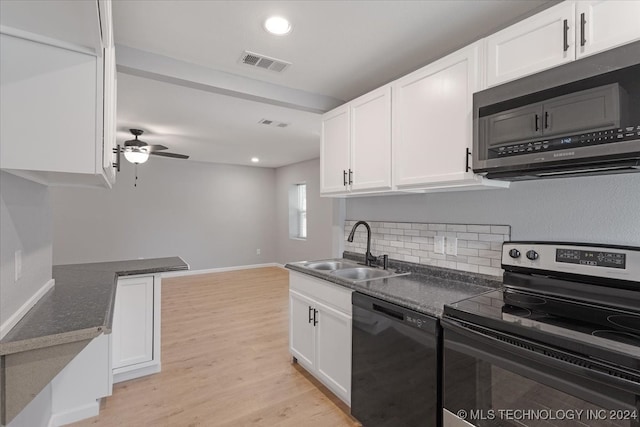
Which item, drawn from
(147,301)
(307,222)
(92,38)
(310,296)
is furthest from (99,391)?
(307,222)

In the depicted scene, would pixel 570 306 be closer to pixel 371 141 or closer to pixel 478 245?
pixel 478 245

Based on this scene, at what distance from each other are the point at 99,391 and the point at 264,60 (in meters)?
2.58

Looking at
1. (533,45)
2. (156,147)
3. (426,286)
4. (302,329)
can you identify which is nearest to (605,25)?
(533,45)

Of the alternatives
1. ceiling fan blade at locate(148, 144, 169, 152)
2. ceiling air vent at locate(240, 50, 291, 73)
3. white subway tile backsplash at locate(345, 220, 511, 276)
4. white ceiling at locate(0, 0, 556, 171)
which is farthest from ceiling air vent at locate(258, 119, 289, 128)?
white subway tile backsplash at locate(345, 220, 511, 276)

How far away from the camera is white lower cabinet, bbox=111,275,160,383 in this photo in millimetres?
2459

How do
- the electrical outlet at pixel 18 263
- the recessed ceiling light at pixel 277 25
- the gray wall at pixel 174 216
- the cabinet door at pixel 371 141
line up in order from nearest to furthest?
1. the electrical outlet at pixel 18 263
2. the recessed ceiling light at pixel 277 25
3. the cabinet door at pixel 371 141
4. the gray wall at pixel 174 216

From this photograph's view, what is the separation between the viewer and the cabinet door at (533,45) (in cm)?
137

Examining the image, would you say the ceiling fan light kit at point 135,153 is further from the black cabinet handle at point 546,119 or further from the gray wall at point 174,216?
the black cabinet handle at point 546,119

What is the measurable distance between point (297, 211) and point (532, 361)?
6.45 metres

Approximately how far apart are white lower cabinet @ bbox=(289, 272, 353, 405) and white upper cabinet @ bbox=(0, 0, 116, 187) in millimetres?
1578

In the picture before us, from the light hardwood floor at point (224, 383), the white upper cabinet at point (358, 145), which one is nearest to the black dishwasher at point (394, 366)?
the light hardwood floor at point (224, 383)

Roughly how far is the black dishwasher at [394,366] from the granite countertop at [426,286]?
1.7 inches

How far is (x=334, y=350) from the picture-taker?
2203 millimetres

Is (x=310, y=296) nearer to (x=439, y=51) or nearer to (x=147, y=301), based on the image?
(x=147, y=301)
